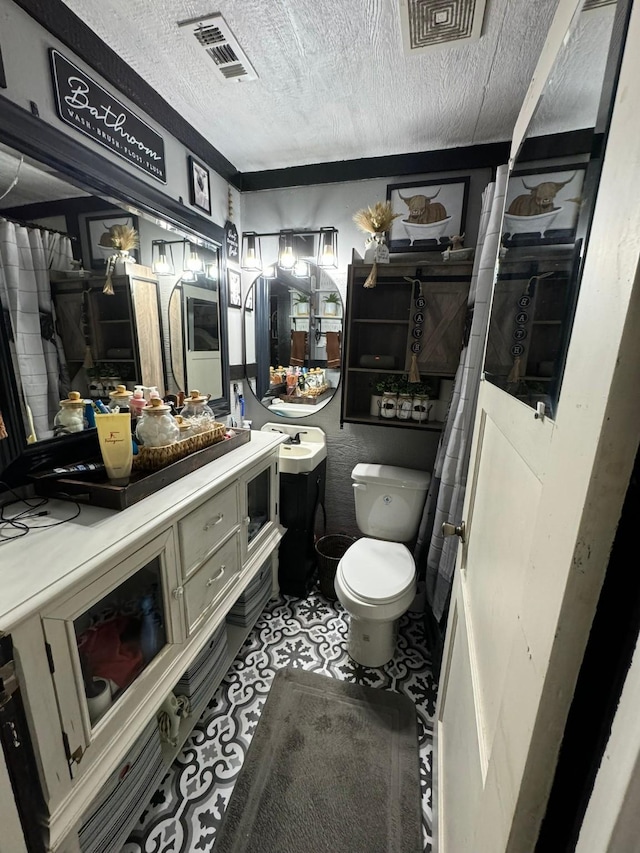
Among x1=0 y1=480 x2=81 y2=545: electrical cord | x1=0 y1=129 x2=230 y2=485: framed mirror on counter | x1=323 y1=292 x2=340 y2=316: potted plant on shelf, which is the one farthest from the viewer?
x1=323 y1=292 x2=340 y2=316: potted plant on shelf

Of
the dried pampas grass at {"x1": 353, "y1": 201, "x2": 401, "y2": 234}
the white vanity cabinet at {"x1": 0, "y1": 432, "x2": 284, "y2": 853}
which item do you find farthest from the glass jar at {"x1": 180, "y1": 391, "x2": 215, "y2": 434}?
the dried pampas grass at {"x1": 353, "y1": 201, "x2": 401, "y2": 234}

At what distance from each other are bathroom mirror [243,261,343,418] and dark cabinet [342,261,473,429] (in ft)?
0.48

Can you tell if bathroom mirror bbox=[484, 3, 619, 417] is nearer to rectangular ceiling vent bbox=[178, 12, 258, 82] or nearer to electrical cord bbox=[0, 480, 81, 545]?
rectangular ceiling vent bbox=[178, 12, 258, 82]

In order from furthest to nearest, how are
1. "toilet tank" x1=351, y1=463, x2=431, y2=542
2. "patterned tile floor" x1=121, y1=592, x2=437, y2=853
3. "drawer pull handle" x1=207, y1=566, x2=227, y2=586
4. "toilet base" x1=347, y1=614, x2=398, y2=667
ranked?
"toilet tank" x1=351, y1=463, x2=431, y2=542
"toilet base" x1=347, y1=614, x2=398, y2=667
"drawer pull handle" x1=207, y1=566, x2=227, y2=586
"patterned tile floor" x1=121, y1=592, x2=437, y2=853

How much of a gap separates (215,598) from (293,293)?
Answer: 5.39ft

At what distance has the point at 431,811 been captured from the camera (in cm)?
112

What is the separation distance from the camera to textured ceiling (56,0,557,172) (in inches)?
39.9

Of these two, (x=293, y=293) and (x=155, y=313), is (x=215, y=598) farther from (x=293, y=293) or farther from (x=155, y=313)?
(x=293, y=293)

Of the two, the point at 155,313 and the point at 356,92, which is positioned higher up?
the point at 356,92

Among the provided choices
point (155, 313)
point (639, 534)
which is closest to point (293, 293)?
point (155, 313)

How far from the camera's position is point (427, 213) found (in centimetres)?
177

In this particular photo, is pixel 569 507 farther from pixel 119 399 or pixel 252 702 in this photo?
pixel 252 702

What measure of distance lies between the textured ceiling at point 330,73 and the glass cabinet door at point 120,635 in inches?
62.3

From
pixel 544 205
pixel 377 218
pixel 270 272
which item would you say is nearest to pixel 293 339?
pixel 270 272
